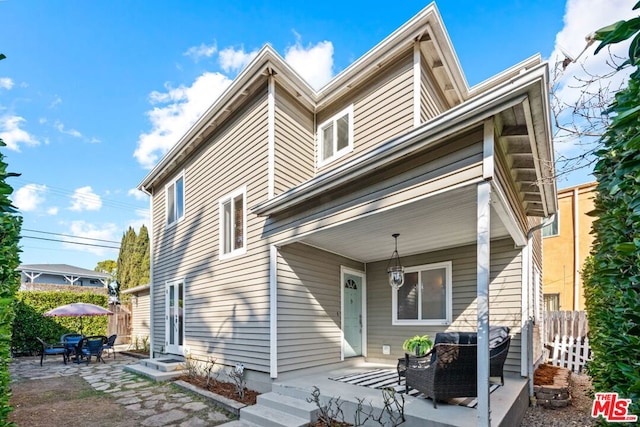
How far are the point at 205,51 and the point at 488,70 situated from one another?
7.96 metres

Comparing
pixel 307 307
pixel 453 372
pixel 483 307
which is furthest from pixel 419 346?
pixel 483 307

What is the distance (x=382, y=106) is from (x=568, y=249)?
10.6 meters

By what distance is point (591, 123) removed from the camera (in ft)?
10.5

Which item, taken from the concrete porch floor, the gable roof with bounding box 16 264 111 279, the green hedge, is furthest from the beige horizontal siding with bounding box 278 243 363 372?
the gable roof with bounding box 16 264 111 279

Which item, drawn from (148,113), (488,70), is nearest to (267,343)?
(488,70)

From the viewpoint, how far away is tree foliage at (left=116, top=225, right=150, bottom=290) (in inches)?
856

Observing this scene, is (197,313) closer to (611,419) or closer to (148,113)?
(611,419)

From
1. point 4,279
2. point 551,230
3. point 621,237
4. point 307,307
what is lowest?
point 307,307

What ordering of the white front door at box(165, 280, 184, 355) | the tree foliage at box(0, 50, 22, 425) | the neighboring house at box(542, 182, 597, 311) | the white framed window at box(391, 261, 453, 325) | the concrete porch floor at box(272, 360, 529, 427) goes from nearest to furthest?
the tree foliage at box(0, 50, 22, 425) < the concrete porch floor at box(272, 360, 529, 427) < the white framed window at box(391, 261, 453, 325) < the white front door at box(165, 280, 184, 355) < the neighboring house at box(542, 182, 597, 311)

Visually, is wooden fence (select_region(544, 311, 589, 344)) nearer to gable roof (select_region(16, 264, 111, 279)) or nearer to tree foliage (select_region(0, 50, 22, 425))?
tree foliage (select_region(0, 50, 22, 425))

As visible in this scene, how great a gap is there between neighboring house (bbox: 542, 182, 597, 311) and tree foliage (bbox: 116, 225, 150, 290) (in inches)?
835

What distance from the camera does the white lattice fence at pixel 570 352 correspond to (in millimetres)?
8547

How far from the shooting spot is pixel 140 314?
1410cm

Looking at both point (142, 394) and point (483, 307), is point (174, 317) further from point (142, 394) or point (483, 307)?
point (483, 307)
